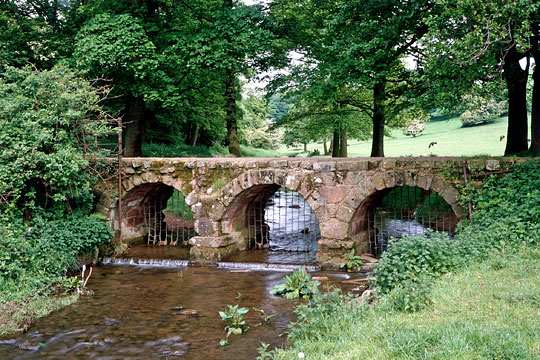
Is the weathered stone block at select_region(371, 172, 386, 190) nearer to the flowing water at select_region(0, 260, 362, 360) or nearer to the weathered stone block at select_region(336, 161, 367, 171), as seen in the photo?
the weathered stone block at select_region(336, 161, 367, 171)

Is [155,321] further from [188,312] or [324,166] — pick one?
[324,166]

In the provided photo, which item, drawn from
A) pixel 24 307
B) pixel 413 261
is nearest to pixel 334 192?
pixel 413 261

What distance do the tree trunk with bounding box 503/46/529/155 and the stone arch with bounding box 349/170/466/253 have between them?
414 cm

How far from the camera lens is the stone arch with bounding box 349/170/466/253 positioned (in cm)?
920

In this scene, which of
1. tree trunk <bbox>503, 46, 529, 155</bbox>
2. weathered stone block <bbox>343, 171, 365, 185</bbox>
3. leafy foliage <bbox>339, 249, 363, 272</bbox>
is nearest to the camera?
leafy foliage <bbox>339, 249, 363, 272</bbox>

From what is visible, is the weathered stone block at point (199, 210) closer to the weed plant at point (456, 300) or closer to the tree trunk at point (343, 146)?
the weed plant at point (456, 300)

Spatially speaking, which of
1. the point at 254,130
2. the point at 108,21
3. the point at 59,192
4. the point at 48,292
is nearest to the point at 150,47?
the point at 108,21

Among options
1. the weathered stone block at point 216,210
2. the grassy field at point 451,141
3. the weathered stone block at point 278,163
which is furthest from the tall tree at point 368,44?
the grassy field at point 451,141

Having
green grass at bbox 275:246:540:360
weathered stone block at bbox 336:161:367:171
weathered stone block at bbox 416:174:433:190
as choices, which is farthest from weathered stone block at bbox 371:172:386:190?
green grass at bbox 275:246:540:360

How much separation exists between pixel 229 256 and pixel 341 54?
6445 mm

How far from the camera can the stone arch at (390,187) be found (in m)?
9.20

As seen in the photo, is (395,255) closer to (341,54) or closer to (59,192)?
(341,54)

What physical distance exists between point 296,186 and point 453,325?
635cm

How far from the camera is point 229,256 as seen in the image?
1153 cm
